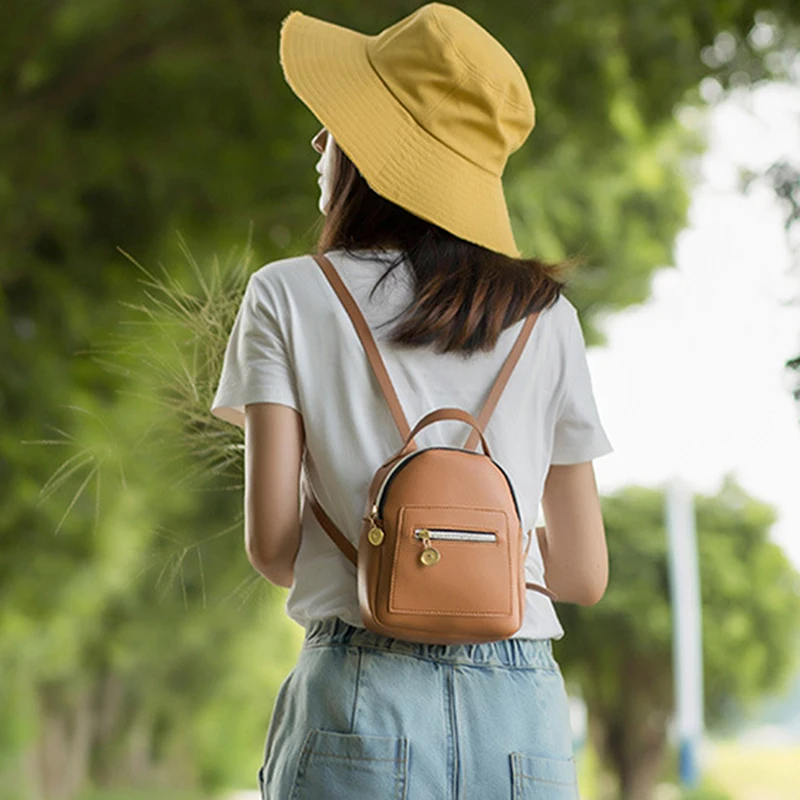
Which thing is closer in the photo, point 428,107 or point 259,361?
point 259,361

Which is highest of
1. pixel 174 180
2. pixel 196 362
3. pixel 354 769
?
pixel 174 180

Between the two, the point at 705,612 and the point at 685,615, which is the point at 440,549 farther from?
the point at 705,612

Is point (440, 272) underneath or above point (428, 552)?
above

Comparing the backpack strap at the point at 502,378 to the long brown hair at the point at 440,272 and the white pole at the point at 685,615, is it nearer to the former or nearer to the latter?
the long brown hair at the point at 440,272

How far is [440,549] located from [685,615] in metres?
8.82

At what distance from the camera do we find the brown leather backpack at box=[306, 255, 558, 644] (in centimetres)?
115

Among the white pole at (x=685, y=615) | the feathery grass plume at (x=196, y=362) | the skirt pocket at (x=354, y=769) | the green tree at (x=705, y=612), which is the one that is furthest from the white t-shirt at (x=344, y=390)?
the green tree at (x=705, y=612)

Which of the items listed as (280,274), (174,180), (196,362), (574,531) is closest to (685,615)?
(174,180)

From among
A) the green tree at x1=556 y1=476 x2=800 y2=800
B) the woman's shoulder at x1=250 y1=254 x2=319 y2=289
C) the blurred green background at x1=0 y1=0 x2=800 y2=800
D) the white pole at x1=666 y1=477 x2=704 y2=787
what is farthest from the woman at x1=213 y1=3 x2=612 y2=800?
the green tree at x1=556 y1=476 x2=800 y2=800

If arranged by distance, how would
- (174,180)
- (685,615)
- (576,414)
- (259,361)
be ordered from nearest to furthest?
(259,361), (576,414), (174,180), (685,615)

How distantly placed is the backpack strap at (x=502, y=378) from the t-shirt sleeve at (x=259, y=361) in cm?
16

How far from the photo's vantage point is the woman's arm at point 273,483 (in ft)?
4.02

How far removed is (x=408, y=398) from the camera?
1.25 metres

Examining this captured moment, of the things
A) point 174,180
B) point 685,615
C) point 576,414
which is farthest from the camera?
point 685,615
